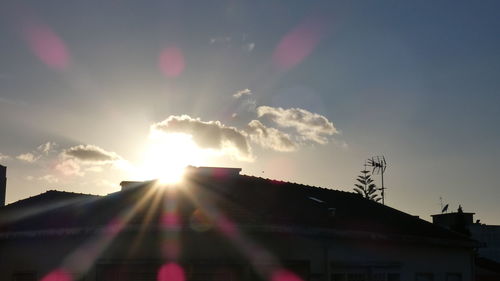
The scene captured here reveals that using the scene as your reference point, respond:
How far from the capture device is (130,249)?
15219 mm

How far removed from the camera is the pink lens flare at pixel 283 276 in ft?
52.5

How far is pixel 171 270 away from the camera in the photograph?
595 inches

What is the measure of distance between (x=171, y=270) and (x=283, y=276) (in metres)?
3.24

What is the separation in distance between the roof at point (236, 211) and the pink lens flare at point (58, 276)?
49.7 inches

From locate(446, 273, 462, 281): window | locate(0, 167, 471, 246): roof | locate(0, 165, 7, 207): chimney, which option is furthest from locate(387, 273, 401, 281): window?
locate(0, 165, 7, 207): chimney

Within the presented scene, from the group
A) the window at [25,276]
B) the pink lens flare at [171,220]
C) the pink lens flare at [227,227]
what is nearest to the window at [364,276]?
the pink lens flare at [227,227]

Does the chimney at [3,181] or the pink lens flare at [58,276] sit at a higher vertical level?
the chimney at [3,181]

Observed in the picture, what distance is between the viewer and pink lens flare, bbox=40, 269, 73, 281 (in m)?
16.0

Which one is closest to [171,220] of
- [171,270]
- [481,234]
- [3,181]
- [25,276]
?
[171,270]

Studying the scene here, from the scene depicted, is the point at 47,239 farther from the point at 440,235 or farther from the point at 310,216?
the point at 440,235

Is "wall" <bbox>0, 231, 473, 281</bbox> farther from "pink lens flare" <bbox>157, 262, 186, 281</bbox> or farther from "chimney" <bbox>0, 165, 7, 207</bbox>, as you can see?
"chimney" <bbox>0, 165, 7, 207</bbox>

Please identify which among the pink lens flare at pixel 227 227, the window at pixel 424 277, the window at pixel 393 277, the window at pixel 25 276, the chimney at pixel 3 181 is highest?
the chimney at pixel 3 181

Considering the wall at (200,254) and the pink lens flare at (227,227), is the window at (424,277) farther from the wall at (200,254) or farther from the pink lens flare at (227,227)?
the pink lens flare at (227,227)

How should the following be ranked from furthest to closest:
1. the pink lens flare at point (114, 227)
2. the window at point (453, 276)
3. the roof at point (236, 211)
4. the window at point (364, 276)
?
the window at point (453, 276) → the window at point (364, 276) → the roof at point (236, 211) → the pink lens flare at point (114, 227)
